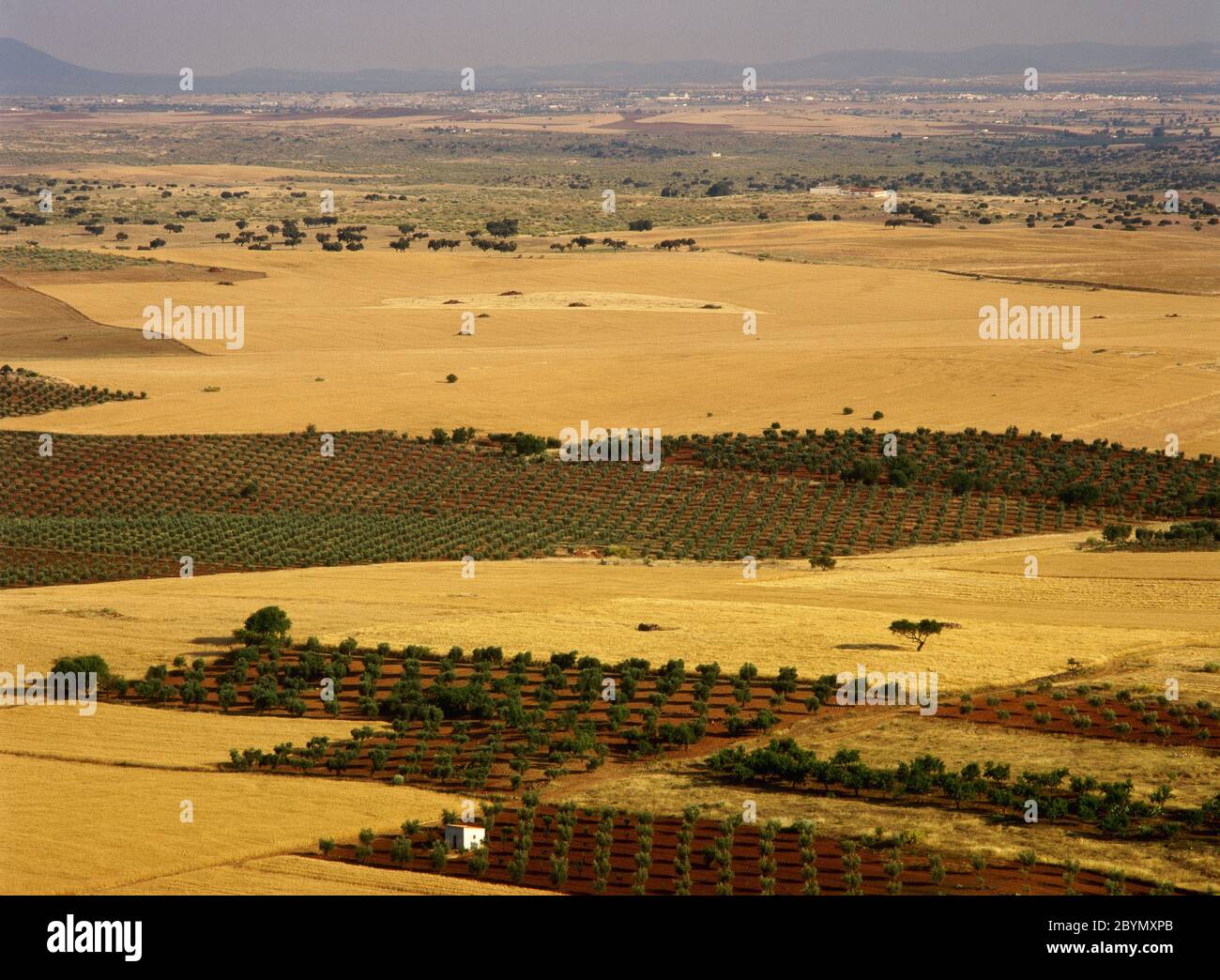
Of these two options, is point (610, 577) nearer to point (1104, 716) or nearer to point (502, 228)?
point (1104, 716)

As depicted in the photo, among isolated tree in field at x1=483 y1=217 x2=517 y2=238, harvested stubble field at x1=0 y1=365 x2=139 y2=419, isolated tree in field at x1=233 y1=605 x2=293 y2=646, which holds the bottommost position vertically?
isolated tree in field at x1=233 y1=605 x2=293 y2=646

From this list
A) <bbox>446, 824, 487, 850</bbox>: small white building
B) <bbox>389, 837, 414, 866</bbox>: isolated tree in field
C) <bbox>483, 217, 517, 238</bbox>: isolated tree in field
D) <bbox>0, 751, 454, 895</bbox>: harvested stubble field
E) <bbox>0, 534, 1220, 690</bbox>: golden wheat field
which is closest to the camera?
<bbox>0, 751, 454, 895</bbox>: harvested stubble field

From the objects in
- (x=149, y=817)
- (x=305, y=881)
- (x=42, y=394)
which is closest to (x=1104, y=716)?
(x=305, y=881)

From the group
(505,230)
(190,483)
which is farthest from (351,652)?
(505,230)

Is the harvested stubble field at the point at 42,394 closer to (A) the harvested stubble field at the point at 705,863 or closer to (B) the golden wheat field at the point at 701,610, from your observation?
(B) the golden wheat field at the point at 701,610

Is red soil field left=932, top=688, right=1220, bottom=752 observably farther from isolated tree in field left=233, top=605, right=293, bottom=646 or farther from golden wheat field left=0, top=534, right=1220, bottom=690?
isolated tree in field left=233, top=605, right=293, bottom=646

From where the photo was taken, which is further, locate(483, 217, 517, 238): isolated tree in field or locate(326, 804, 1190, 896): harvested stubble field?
locate(483, 217, 517, 238): isolated tree in field

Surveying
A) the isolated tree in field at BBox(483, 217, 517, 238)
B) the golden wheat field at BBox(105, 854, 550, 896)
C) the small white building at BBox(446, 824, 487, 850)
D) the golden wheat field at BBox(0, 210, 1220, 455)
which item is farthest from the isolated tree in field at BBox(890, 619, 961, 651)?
the isolated tree in field at BBox(483, 217, 517, 238)

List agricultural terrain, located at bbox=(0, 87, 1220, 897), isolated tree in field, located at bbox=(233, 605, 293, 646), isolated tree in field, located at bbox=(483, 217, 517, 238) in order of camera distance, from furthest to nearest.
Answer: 1. isolated tree in field, located at bbox=(483, 217, 517, 238)
2. isolated tree in field, located at bbox=(233, 605, 293, 646)
3. agricultural terrain, located at bbox=(0, 87, 1220, 897)

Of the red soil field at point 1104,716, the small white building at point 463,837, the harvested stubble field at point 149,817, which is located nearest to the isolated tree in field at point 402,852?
the small white building at point 463,837
